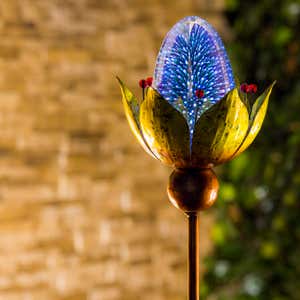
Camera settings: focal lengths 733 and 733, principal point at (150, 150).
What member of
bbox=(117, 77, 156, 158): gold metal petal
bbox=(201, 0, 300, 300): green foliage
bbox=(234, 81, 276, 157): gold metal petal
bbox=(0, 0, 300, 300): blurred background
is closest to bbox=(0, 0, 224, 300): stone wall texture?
bbox=(0, 0, 300, 300): blurred background

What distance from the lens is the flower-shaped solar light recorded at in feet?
Result: 4.23

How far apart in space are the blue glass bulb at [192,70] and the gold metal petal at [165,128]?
0.03 metres

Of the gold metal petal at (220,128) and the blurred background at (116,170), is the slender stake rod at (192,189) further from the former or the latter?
the blurred background at (116,170)

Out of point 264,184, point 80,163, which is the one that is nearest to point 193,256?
point 80,163

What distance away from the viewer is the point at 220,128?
1.28m

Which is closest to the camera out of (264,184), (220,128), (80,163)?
(220,128)

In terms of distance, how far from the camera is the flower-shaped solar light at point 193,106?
1288mm

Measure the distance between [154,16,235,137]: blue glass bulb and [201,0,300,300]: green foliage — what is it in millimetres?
1515

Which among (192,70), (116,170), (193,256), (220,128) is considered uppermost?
(192,70)

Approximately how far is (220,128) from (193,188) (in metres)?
0.12

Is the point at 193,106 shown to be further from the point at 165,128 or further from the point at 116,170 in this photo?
the point at 116,170

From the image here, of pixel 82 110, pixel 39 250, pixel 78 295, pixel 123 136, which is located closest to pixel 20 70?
pixel 82 110

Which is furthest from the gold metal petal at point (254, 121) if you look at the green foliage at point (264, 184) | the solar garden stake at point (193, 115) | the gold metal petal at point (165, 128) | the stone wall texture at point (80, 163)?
the green foliage at point (264, 184)

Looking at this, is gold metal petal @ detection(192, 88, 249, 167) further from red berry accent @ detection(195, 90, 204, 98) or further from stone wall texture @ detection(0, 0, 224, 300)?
stone wall texture @ detection(0, 0, 224, 300)
